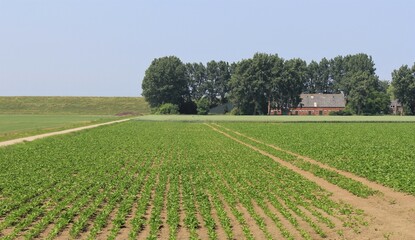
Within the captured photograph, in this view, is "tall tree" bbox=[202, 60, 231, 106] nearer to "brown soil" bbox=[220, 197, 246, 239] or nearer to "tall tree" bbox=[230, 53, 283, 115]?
"tall tree" bbox=[230, 53, 283, 115]

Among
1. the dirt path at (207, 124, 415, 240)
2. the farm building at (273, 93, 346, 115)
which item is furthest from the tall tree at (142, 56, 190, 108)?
the dirt path at (207, 124, 415, 240)

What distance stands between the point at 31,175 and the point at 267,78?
383 feet

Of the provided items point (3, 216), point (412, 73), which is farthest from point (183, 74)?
point (3, 216)

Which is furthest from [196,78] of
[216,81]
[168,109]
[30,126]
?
[30,126]

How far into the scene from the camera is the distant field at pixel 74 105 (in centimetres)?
15875

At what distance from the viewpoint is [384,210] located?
13797 millimetres

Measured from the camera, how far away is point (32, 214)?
41.7ft

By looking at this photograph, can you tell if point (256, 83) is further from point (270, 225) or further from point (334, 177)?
point (270, 225)

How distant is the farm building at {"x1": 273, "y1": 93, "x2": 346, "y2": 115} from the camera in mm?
155000

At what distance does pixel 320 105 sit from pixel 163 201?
5829 inches

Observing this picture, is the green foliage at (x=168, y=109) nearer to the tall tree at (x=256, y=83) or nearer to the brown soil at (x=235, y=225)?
the tall tree at (x=256, y=83)

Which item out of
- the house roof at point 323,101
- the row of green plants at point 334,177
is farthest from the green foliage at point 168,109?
the row of green plants at point 334,177

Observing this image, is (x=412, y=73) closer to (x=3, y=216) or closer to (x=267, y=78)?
(x=267, y=78)

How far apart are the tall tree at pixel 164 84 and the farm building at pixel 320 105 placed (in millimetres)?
42315
